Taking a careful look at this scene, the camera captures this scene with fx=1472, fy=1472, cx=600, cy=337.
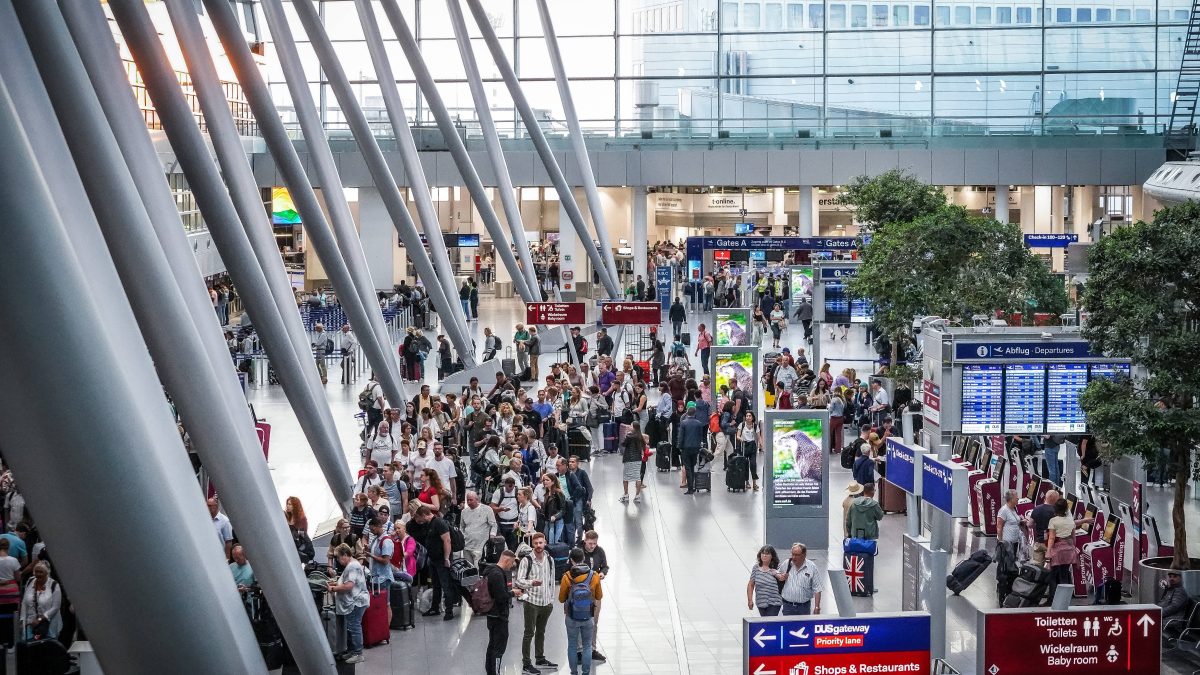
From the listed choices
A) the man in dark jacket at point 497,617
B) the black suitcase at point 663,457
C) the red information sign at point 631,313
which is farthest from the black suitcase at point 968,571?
the red information sign at point 631,313

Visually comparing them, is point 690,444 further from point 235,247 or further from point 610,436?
point 235,247

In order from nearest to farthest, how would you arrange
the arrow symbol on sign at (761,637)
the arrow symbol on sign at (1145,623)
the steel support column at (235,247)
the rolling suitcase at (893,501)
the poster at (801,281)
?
the arrow symbol on sign at (761,637), the arrow symbol on sign at (1145,623), the steel support column at (235,247), the rolling suitcase at (893,501), the poster at (801,281)

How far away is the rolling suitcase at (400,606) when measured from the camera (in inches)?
581

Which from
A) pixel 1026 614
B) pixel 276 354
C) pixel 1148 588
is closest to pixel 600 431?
pixel 276 354

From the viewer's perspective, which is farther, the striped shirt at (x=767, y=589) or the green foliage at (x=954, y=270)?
the green foliage at (x=954, y=270)

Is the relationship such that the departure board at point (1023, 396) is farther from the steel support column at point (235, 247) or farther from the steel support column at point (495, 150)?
the steel support column at point (495, 150)

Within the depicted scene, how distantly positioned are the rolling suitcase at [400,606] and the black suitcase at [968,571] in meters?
5.81

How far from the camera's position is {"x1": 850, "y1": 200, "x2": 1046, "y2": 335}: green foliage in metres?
24.9

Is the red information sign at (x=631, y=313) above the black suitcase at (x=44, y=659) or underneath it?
above

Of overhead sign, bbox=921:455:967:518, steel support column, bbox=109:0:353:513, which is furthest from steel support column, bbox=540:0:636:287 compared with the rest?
overhead sign, bbox=921:455:967:518

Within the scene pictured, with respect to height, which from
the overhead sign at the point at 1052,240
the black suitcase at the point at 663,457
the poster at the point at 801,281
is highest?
the overhead sign at the point at 1052,240

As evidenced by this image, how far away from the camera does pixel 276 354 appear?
18.6m

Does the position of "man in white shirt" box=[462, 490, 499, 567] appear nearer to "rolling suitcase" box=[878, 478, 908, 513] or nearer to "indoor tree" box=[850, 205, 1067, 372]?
"rolling suitcase" box=[878, 478, 908, 513]

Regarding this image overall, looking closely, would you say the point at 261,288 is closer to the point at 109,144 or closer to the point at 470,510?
the point at 470,510
